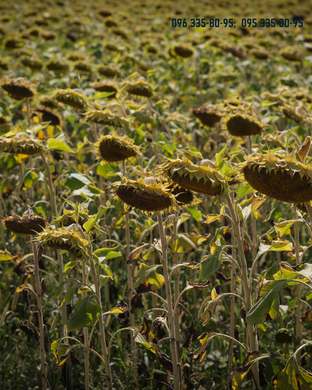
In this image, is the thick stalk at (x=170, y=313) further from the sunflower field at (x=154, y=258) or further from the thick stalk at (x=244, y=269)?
the thick stalk at (x=244, y=269)

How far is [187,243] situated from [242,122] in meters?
0.87

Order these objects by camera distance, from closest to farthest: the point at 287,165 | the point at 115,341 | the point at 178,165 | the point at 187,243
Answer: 1. the point at 287,165
2. the point at 178,165
3. the point at 187,243
4. the point at 115,341

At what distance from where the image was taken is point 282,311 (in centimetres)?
257

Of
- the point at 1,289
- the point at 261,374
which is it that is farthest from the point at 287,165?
the point at 1,289

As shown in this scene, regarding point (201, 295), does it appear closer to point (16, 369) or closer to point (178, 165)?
point (16, 369)

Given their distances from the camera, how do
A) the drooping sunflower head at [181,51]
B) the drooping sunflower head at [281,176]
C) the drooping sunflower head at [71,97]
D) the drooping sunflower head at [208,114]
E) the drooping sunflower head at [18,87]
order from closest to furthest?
the drooping sunflower head at [281,176] → the drooping sunflower head at [71,97] → the drooping sunflower head at [18,87] → the drooping sunflower head at [208,114] → the drooping sunflower head at [181,51]

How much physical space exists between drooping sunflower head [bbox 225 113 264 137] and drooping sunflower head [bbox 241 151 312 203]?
1.07m

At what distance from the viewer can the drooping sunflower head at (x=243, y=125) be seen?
2.67 m

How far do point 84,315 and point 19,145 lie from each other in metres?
0.99

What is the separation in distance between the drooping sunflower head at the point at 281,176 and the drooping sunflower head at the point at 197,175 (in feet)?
0.39

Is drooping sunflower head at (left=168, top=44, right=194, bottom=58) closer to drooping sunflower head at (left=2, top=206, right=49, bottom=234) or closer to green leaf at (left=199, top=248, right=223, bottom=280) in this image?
drooping sunflower head at (left=2, top=206, right=49, bottom=234)

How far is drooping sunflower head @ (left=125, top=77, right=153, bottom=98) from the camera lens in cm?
339

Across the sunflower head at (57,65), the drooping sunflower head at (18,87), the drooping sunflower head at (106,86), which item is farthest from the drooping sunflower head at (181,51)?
the drooping sunflower head at (18,87)

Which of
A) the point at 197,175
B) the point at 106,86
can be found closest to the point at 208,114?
the point at 106,86
